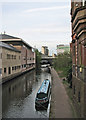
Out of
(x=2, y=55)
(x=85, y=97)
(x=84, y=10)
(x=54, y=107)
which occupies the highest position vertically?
(x=84, y=10)

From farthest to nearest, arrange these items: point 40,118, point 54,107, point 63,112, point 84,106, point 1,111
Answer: point 1,111
point 40,118
point 54,107
point 63,112
point 84,106

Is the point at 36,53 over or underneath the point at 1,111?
over

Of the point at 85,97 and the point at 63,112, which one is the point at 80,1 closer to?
the point at 85,97

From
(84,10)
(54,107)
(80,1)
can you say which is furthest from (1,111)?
(80,1)

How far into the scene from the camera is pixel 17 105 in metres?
19.4

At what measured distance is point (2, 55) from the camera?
35.5 m

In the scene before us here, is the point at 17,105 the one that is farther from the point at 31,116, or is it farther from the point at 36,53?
the point at 36,53

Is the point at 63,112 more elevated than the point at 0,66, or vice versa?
the point at 0,66

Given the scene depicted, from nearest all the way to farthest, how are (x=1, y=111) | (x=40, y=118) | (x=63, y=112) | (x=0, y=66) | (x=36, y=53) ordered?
(x=63, y=112) < (x=40, y=118) < (x=1, y=111) < (x=0, y=66) < (x=36, y=53)

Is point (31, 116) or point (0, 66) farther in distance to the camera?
point (0, 66)

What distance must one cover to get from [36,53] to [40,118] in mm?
91151

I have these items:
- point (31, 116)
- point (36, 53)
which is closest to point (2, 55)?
point (31, 116)

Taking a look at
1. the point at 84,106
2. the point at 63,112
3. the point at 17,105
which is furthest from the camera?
the point at 17,105

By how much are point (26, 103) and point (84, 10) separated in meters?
14.0
